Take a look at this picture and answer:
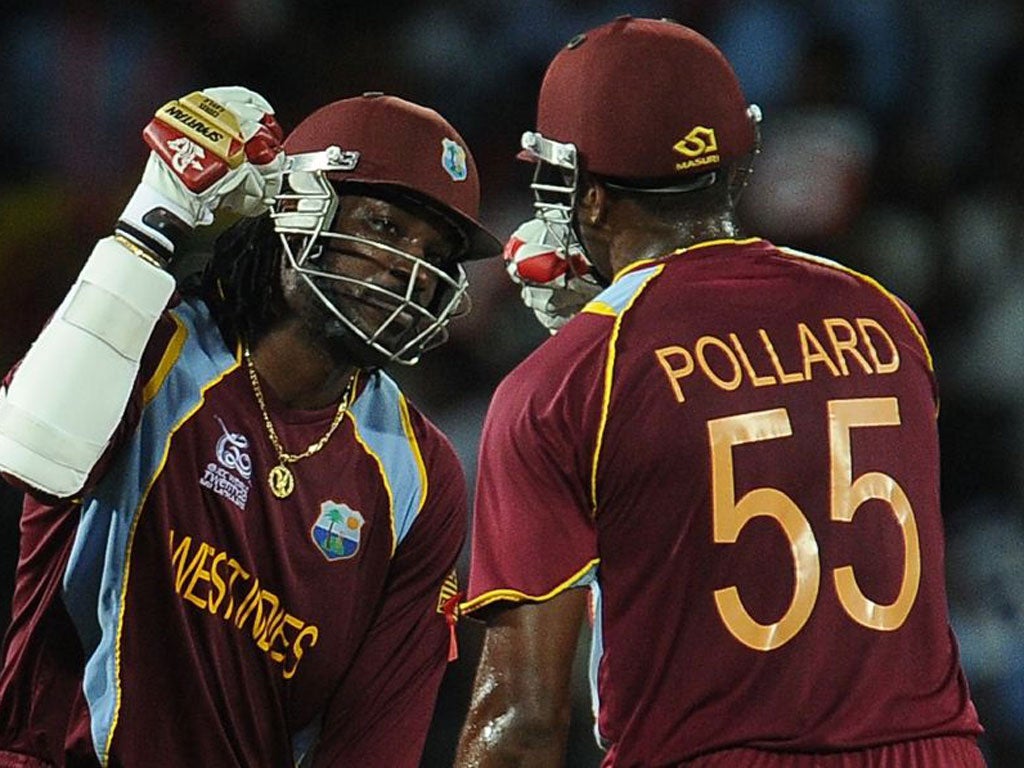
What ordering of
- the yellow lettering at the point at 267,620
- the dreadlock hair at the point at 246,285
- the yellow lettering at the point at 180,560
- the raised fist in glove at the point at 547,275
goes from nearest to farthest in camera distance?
the yellow lettering at the point at 180,560 < the yellow lettering at the point at 267,620 < the dreadlock hair at the point at 246,285 < the raised fist in glove at the point at 547,275

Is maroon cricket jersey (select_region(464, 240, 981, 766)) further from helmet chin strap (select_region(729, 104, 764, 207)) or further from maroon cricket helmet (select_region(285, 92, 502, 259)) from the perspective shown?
maroon cricket helmet (select_region(285, 92, 502, 259))

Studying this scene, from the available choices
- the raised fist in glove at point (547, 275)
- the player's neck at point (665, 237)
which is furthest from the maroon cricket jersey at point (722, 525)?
the raised fist in glove at point (547, 275)

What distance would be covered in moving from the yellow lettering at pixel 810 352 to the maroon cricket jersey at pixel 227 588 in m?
1.02

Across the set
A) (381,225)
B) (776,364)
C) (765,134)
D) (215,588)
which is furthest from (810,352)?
(765,134)

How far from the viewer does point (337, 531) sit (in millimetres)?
3484

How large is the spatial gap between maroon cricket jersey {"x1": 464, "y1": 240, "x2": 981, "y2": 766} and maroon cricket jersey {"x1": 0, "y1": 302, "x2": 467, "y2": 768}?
0.67 m

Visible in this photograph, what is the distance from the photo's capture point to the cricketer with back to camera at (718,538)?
2.74 metres

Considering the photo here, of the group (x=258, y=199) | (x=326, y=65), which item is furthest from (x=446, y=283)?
(x=326, y=65)

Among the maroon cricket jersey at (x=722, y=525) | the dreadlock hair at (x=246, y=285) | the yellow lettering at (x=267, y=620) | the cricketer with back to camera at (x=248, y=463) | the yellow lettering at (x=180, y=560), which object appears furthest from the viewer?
the dreadlock hair at (x=246, y=285)

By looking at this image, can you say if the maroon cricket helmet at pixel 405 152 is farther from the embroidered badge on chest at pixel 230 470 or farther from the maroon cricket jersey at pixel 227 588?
the embroidered badge on chest at pixel 230 470

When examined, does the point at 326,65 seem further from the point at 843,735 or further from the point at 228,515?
the point at 843,735

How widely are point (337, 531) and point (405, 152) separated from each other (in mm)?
741

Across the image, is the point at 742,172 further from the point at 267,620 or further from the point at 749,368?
the point at 267,620

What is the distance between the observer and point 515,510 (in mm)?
2801
